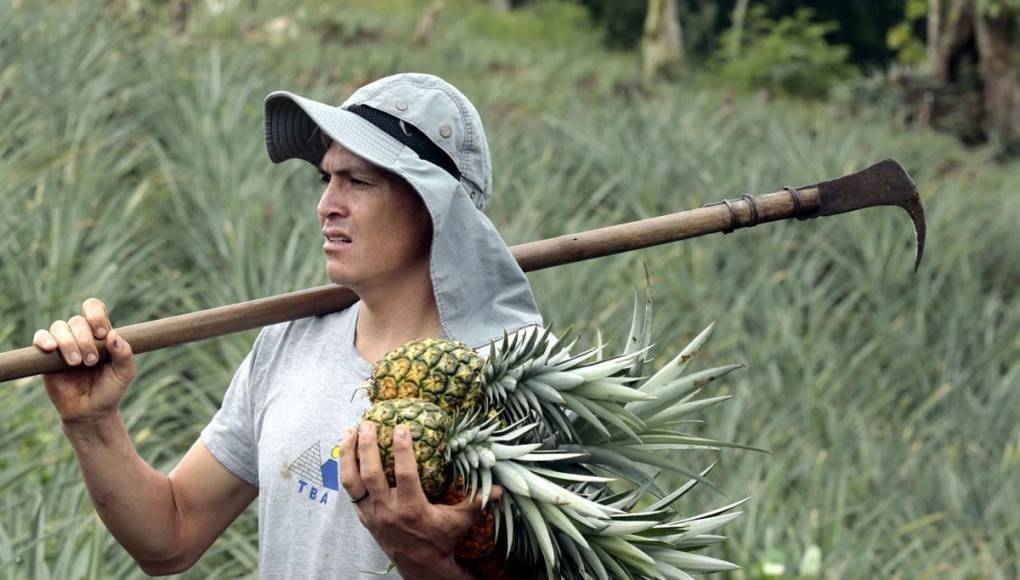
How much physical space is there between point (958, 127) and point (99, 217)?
33.4 feet

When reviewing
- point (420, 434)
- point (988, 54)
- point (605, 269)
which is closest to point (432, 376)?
point (420, 434)

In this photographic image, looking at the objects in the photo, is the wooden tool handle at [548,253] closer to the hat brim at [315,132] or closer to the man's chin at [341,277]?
the man's chin at [341,277]

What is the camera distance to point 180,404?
5.11 metres

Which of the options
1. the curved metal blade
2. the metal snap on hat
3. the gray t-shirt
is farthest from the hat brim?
the curved metal blade

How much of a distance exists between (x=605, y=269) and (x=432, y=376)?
15.3 ft

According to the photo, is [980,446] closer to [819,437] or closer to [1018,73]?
[819,437]

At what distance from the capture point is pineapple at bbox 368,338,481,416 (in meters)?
2.33

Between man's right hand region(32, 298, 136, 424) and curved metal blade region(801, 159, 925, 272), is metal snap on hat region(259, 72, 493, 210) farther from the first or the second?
curved metal blade region(801, 159, 925, 272)

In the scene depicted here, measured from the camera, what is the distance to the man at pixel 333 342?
8.36 feet

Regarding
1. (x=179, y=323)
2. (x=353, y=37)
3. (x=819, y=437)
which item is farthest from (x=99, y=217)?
(x=353, y=37)

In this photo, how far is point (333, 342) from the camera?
2.73m

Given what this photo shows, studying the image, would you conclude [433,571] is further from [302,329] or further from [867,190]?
[867,190]

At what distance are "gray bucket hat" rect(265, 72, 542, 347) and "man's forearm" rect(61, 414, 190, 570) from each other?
65cm

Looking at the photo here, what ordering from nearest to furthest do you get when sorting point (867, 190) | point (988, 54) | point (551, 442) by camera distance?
point (551, 442) → point (867, 190) → point (988, 54)
